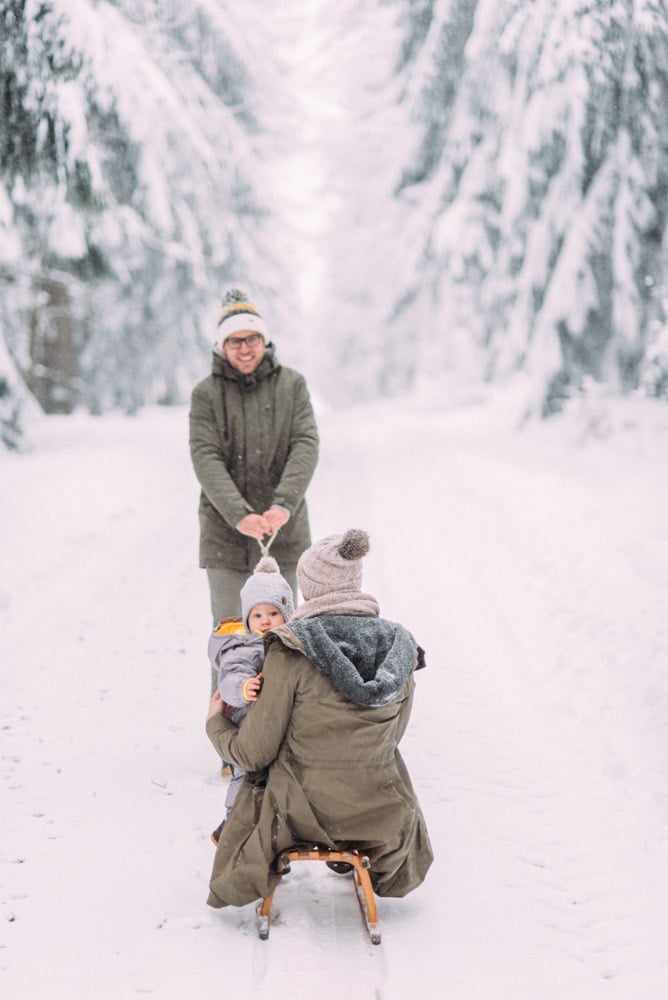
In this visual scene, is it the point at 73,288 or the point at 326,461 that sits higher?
the point at 73,288

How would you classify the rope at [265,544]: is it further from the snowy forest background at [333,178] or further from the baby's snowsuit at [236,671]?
the snowy forest background at [333,178]

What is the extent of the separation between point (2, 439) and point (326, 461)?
549 cm

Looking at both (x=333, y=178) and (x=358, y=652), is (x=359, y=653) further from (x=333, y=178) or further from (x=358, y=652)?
(x=333, y=178)

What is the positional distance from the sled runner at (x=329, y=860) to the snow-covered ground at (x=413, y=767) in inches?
2.3

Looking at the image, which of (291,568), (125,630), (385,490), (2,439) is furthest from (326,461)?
(291,568)

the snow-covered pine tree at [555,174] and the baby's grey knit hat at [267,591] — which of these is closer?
the baby's grey knit hat at [267,591]

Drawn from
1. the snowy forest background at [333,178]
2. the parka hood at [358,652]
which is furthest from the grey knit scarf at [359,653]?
the snowy forest background at [333,178]

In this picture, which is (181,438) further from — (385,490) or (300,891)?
(300,891)

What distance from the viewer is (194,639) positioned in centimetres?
621

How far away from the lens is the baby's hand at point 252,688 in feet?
9.93

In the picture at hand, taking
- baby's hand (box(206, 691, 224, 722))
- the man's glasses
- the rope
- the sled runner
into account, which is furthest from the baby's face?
the man's glasses

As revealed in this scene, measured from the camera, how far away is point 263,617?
3.46 metres

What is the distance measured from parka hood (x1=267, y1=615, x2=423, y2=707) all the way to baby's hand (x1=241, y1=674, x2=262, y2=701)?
0.71ft

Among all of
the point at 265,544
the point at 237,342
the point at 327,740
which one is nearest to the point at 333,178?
the point at 237,342
